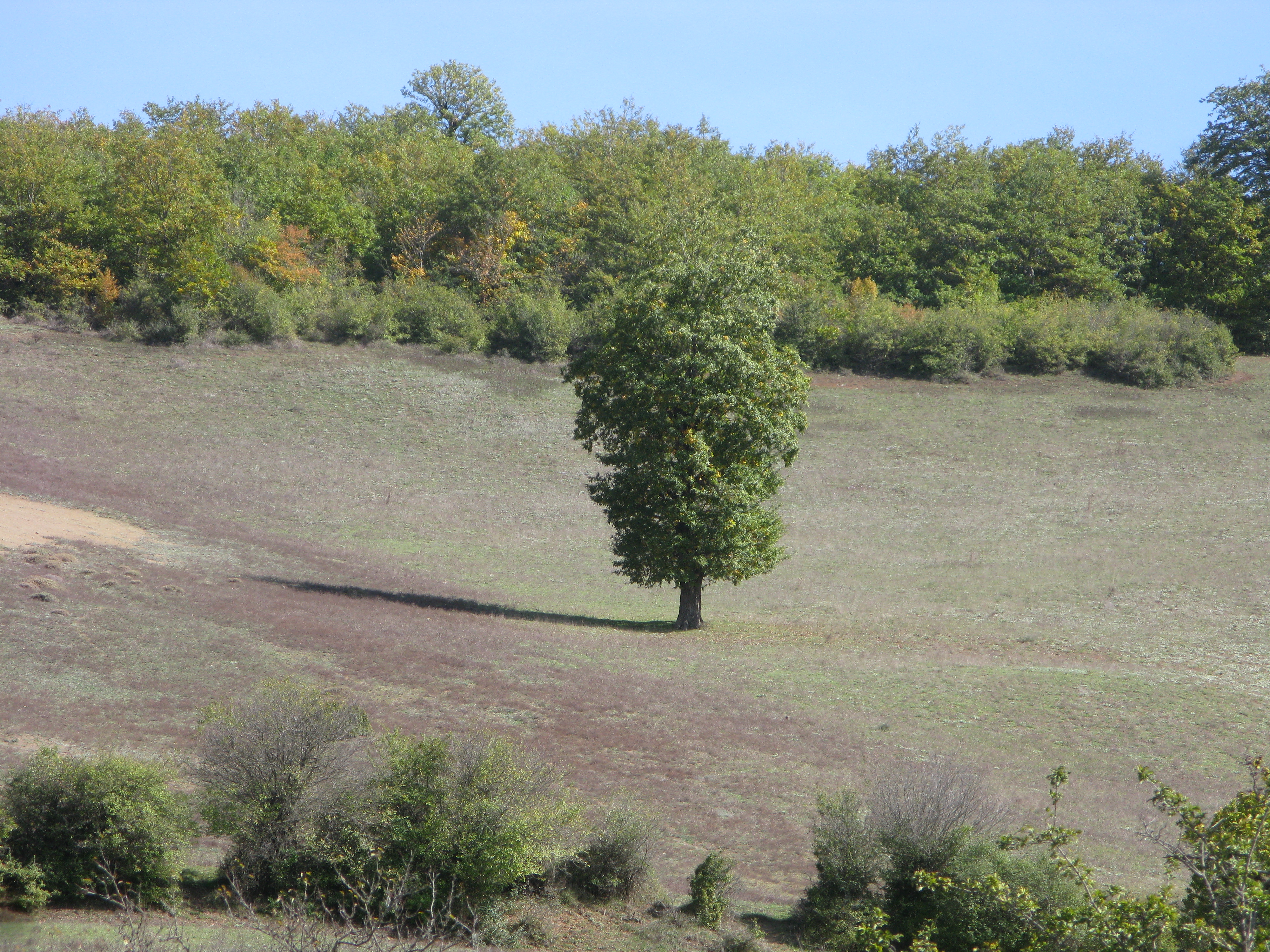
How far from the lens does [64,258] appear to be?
2349 inches

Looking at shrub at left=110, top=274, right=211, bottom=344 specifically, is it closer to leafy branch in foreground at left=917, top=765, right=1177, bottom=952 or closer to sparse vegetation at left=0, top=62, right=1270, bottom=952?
sparse vegetation at left=0, top=62, right=1270, bottom=952

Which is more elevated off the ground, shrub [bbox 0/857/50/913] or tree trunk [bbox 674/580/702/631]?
tree trunk [bbox 674/580/702/631]

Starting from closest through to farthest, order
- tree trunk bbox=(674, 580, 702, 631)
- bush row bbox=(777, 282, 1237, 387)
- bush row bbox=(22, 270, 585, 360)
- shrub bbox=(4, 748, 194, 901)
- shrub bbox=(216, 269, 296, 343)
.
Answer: shrub bbox=(4, 748, 194, 901) → tree trunk bbox=(674, 580, 702, 631) → bush row bbox=(22, 270, 585, 360) → shrub bbox=(216, 269, 296, 343) → bush row bbox=(777, 282, 1237, 387)

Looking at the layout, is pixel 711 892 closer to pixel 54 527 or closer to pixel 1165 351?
pixel 54 527

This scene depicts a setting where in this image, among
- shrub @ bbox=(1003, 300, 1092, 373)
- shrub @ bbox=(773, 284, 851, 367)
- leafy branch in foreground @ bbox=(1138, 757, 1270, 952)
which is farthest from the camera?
shrub @ bbox=(773, 284, 851, 367)

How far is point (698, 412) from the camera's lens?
27500 millimetres

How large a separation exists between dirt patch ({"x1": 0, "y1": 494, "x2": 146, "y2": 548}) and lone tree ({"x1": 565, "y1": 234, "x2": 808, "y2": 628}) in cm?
1359

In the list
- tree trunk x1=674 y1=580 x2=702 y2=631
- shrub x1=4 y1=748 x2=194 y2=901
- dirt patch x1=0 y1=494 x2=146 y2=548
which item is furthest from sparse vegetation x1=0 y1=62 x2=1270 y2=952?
tree trunk x1=674 y1=580 x2=702 y2=631

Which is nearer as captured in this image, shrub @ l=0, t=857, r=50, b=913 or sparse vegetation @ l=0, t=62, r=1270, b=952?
shrub @ l=0, t=857, r=50, b=913

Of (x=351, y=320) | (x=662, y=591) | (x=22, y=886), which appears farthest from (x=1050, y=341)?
(x=22, y=886)

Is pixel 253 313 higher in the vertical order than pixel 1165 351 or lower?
lower

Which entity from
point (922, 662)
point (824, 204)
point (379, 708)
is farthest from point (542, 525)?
point (824, 204)

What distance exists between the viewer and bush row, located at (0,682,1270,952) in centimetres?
1090

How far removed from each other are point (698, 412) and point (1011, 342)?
41948 mm
